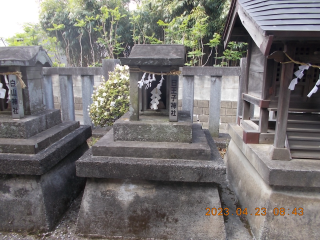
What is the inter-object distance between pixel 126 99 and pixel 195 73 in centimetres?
161

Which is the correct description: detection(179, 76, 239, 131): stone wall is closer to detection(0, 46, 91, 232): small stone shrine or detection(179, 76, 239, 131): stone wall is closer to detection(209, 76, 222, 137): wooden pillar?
detection(209, 76, 222, 137): wooden pillar

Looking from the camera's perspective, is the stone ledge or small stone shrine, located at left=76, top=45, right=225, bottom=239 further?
small stone shrine, located at left=76, top=45, right=225, bottom=239

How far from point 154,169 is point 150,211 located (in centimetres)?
48

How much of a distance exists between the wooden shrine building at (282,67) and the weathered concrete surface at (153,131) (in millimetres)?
885

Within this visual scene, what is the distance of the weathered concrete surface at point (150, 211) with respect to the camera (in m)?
2.52

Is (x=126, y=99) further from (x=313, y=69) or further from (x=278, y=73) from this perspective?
(x=313, y=69)

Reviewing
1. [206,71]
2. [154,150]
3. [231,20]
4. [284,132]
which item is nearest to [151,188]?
[154,150]

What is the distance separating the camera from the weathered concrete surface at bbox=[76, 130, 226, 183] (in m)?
2.45

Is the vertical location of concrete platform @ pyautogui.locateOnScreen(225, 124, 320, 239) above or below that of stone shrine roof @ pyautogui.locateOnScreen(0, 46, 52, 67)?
below

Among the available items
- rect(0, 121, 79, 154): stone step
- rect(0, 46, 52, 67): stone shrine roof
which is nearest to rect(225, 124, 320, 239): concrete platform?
rect(0, 121, 79, 154): stone step

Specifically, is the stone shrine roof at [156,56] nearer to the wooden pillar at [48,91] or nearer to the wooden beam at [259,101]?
the wooden beam at [259,101]

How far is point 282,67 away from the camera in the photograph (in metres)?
2.44
